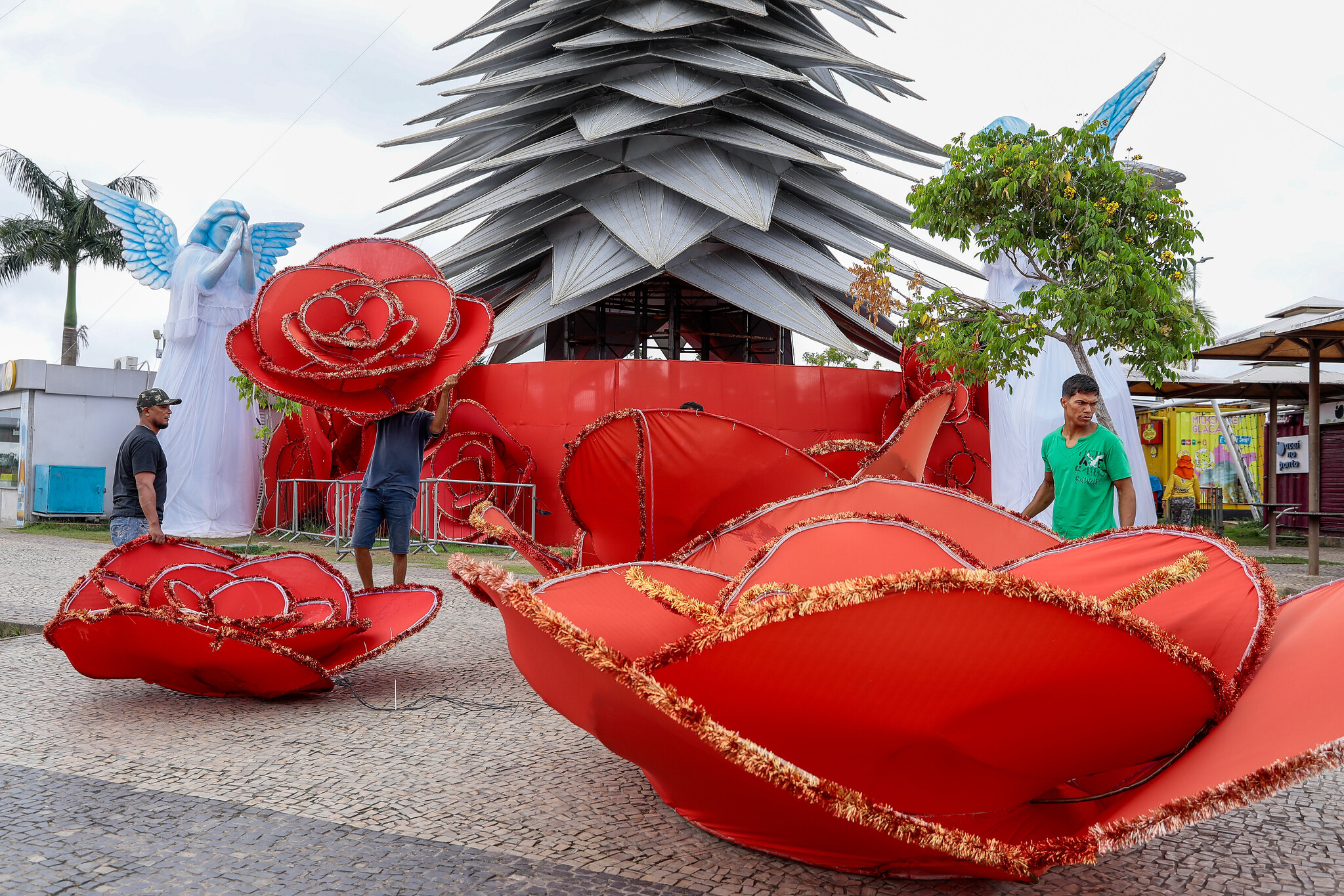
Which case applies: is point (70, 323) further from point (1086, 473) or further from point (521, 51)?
point (1086, 473)

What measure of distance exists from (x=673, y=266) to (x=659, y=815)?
48.5ft

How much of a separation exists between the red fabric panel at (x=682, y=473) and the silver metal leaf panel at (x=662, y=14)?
555 inches

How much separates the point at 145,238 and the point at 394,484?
59.4 feet

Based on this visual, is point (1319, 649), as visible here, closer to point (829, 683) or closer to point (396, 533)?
point (829, 683)

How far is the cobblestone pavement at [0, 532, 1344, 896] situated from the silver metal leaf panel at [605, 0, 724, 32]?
14491 mm

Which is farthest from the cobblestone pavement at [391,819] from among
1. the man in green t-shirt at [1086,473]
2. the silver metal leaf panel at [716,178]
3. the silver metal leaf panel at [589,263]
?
the silver metal leaf panel at [716,178]

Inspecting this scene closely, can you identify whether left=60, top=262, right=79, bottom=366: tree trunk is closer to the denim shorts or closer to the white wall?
the white wall

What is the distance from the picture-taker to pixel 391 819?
312cm

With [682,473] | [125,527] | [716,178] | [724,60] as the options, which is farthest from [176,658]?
[724,60]

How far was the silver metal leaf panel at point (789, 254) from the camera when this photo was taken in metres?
17.2

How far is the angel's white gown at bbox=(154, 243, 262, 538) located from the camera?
19.2 meters

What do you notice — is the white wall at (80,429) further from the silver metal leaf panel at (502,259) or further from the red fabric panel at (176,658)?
the red fabric panel at (176,658)

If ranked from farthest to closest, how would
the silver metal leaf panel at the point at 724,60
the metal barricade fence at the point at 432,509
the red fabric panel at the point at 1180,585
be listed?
the silver metal leaf panel at the point at 724,60 < the metal barricade fence at the point at 432,509 < the red fabric panel at the point at 1180,585

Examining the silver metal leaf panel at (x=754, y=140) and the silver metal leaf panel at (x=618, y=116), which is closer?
the silver metal leaf panel at (x=618, y=116)
